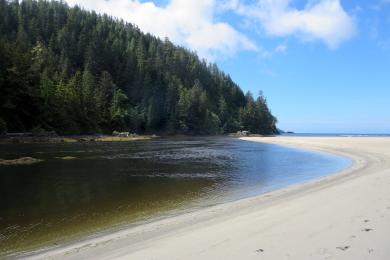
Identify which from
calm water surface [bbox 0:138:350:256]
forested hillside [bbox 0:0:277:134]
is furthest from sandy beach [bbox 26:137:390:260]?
forested hillside [bbox 0:0:277:134]

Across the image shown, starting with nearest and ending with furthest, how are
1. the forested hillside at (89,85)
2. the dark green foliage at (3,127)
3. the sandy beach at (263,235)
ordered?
the sandy beach at (263,235), the dark green foliage at (3,127), the forested hillside at (89,85)

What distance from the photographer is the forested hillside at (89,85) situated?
85.5 m

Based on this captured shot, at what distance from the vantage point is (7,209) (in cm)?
1590

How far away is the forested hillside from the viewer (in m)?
85.5

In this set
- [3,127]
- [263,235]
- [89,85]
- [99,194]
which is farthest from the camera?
[89,85]

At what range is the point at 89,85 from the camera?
395 feet

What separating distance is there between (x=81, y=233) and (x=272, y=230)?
21.4 feet

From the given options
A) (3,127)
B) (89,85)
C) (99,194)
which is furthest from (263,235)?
(89,85)

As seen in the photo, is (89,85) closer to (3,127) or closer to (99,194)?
(3,127)

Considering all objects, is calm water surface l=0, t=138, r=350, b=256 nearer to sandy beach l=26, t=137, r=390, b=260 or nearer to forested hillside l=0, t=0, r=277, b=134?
sandy beach l=26, t=137, r=390, b=260

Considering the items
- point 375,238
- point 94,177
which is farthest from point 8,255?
point 94,177

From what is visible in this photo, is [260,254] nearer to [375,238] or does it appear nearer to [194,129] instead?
[375,238]

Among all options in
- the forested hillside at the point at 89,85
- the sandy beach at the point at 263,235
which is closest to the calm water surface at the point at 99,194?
the sandy beach at the point at 263,235

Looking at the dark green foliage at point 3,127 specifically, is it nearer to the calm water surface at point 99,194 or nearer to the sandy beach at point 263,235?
the calm water surface at point 99,194
